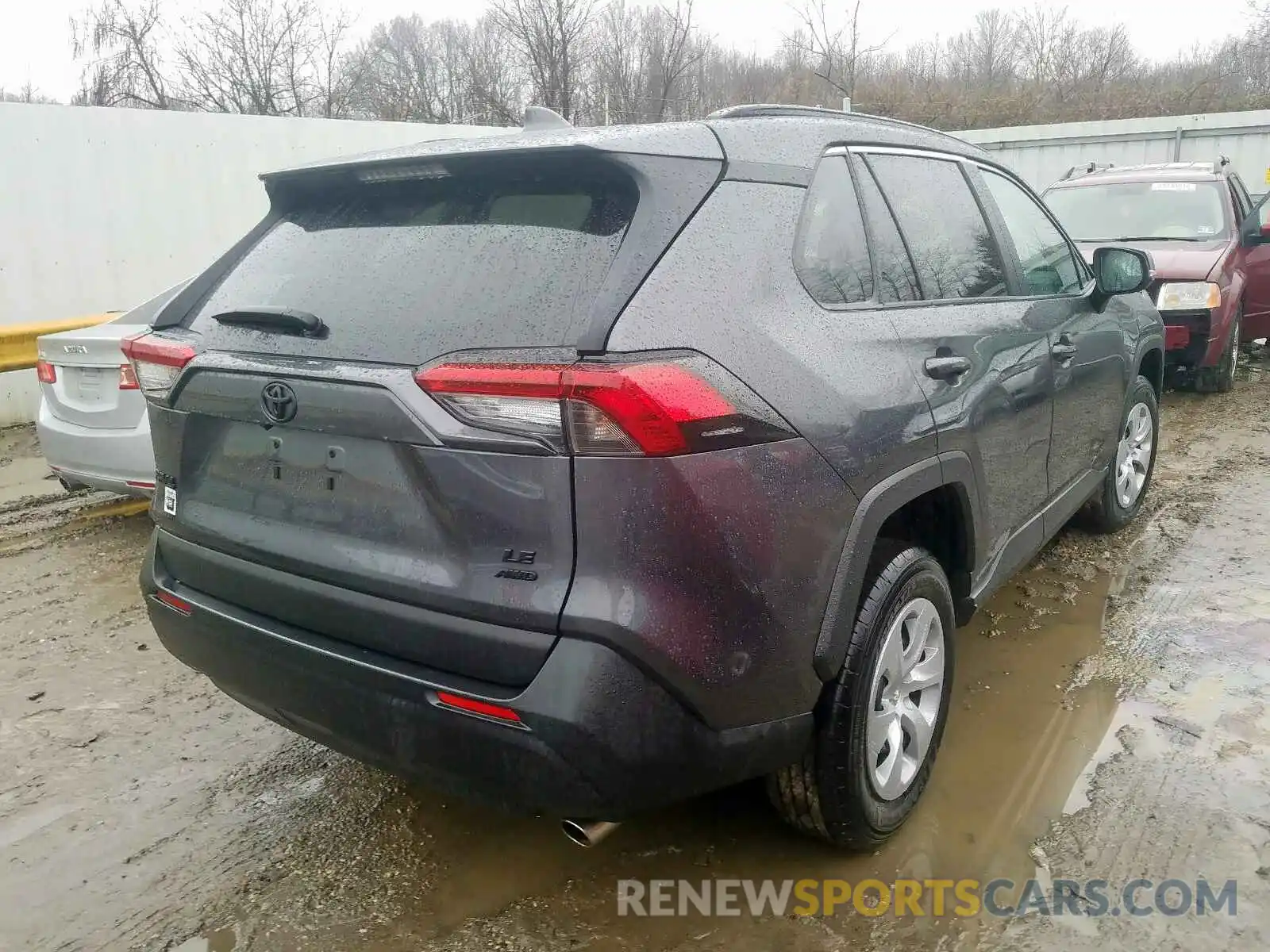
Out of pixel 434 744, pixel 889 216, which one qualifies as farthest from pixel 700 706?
pixel 889 216

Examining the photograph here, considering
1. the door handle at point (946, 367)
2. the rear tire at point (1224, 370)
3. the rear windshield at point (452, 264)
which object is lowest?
the rear tire at point (1224, 370)

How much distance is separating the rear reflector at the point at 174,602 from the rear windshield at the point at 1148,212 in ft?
25.4

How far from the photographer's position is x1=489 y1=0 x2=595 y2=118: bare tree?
18328 mm

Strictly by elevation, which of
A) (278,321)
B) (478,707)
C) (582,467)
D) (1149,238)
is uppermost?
(1149,238)

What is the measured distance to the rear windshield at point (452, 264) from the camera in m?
1.90

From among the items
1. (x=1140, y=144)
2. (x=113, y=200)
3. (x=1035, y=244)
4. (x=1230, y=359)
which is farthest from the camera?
(x=1140, y=144)

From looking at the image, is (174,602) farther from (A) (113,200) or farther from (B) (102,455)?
(A) (113,200)

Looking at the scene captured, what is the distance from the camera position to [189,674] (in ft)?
11.8

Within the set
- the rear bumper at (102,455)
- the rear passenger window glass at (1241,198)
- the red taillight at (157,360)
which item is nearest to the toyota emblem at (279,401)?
the red taillight at (157,360)

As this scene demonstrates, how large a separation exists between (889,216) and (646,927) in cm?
196

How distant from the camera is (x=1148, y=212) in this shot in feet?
26.8

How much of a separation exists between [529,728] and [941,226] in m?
2.03

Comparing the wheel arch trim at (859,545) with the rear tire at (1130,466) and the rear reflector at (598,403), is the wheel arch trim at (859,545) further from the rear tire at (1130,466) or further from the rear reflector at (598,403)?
the rear tire at (1130,466)

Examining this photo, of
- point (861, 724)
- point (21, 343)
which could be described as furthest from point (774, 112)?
point (21, 343)
